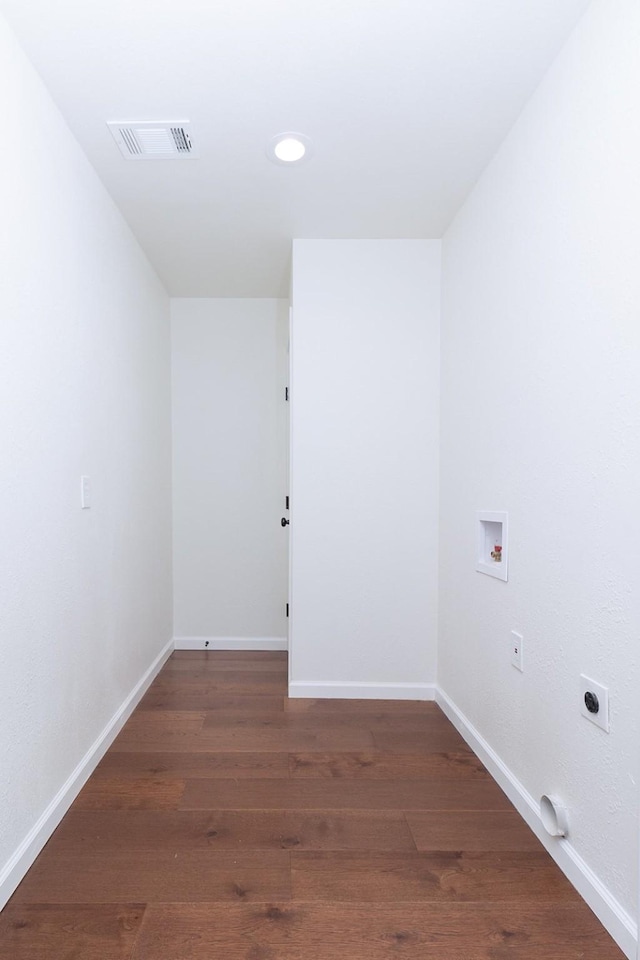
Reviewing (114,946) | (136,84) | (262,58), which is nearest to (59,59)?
(136,84)

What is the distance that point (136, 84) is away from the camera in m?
1.75

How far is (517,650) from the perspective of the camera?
192 centimetres

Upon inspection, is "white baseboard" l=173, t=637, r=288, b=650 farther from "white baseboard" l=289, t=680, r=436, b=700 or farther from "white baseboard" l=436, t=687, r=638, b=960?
"white baseboard" l=436, t=687, r=638, b=960

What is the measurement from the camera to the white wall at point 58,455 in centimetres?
153

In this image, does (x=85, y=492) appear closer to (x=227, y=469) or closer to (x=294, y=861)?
(x=294, y=861)

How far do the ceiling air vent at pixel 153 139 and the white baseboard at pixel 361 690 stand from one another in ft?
8.14

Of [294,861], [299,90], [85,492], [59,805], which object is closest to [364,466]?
[85,492]

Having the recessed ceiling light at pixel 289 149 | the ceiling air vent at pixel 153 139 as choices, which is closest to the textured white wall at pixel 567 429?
the recessed ceiling light at pixel 289 149

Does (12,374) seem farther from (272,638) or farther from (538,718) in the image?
(272,638)

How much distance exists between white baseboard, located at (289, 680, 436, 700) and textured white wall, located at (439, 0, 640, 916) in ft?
1.89

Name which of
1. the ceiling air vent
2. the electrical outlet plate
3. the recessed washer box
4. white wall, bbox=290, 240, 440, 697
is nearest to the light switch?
white wall, bbox=290, 240, 440, 697

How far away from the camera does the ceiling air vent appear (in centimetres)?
192

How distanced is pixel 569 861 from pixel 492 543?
42.6 inches

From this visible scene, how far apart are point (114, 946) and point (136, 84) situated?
2410 mm
